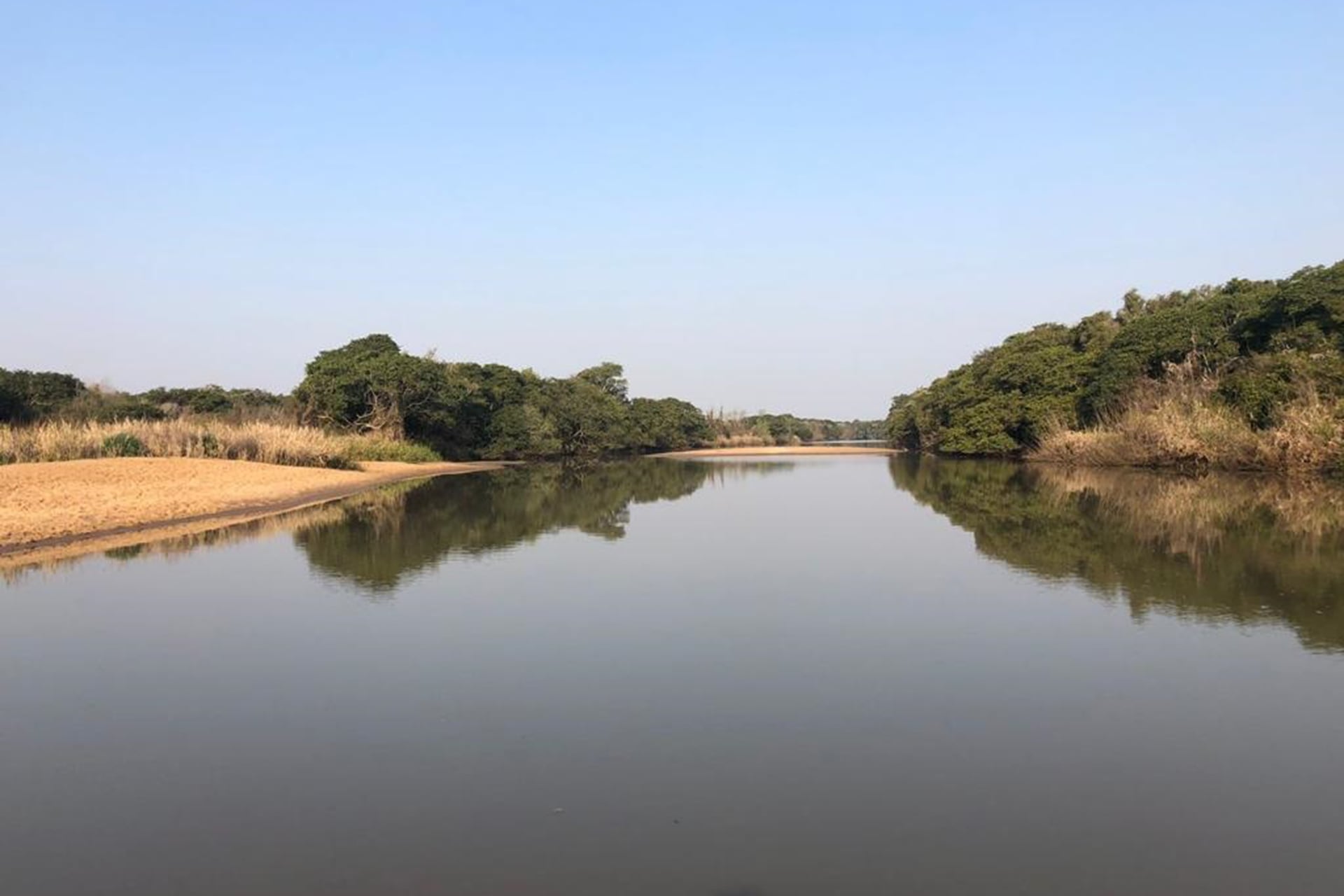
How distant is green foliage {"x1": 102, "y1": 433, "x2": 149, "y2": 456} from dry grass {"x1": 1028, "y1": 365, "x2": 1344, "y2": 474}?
35.4m

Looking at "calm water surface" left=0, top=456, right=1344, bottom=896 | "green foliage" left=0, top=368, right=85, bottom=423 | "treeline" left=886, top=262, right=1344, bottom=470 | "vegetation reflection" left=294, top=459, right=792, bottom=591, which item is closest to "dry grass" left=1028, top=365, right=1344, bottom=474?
"treeline" left=886, top=262, right=1344, bottom=470

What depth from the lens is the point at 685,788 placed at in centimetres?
439

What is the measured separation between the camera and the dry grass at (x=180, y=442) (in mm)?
24594

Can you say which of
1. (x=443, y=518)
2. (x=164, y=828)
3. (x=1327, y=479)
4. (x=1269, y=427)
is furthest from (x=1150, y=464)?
(x=164, y=828)

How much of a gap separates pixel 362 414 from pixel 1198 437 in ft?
126

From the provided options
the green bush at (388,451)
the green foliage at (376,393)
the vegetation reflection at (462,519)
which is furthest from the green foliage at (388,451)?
the vegetation reflection at (462,519)

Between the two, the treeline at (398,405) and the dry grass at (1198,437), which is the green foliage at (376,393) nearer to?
the treeline at (398,405)

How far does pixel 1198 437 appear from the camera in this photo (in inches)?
1152

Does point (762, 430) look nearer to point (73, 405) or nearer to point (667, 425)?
point (667, 425)

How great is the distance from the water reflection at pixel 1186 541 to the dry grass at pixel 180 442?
74.8ft

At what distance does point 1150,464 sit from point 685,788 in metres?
34.4

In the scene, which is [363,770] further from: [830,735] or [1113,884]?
[1113,884]

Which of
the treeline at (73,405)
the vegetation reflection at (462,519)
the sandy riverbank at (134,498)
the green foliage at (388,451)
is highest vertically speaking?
the treeline at (73,405)

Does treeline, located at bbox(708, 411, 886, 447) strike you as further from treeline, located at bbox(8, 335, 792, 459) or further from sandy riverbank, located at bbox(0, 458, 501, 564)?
sandy riverbank, located at bbox(0, 458, 501, 564)
